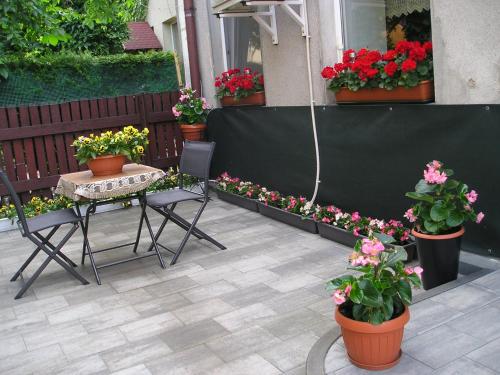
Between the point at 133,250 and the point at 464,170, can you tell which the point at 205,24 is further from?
the point at 464,170

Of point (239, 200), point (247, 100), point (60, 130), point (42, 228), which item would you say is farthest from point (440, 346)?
point (60, 130)

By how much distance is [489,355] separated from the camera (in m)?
2.75

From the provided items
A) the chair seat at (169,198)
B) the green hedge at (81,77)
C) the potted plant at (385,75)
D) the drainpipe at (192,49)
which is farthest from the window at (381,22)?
the green hedge at (81,77)

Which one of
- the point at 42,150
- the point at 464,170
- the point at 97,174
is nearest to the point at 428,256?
the point at 464,170

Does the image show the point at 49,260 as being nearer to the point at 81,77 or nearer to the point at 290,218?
the point at 290,218

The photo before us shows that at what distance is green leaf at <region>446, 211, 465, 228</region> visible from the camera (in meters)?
3.61

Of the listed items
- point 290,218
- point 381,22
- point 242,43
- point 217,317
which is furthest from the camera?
point 242,43

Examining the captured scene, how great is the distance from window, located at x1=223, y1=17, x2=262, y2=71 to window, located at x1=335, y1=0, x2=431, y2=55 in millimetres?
1929

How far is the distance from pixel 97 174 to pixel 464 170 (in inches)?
120

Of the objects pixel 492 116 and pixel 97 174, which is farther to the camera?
pixel 97 174

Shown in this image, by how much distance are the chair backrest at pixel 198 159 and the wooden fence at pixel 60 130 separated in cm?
263

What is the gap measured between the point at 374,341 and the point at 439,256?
1.25 m

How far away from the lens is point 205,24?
316 inches

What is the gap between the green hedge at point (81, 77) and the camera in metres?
7.38
